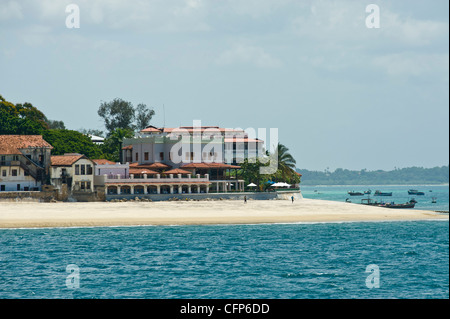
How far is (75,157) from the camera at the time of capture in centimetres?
9681

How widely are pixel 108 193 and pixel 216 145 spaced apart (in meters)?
25.6

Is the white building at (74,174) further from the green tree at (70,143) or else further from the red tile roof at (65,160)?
the green tree at (70,143)

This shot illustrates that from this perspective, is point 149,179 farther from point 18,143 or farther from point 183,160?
point 18,143

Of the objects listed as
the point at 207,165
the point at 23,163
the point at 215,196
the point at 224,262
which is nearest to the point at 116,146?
the point at 207,165

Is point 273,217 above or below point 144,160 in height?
below

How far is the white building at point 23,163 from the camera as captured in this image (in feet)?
313

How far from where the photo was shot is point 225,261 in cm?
4762

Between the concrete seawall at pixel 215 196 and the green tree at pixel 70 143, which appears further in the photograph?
the green tree at pixel 70 143

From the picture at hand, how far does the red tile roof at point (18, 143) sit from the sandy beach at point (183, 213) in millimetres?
11619

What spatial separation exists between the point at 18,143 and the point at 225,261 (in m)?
61.0

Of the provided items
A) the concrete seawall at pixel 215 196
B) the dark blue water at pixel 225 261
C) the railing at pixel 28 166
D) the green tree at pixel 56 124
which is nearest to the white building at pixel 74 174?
the railing at pixel 28 166
